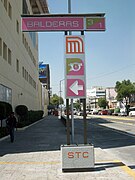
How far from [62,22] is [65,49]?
0.84 m

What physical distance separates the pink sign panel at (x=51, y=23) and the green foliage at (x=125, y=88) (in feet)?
240

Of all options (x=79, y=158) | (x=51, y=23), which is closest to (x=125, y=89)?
(x=51, y=23)

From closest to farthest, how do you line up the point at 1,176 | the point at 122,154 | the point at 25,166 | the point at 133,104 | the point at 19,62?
the point at 1,176 → the point at 25,166 → the point at 122,154 → the point at 19,62 → the point at 133,104

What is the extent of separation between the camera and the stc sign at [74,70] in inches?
348

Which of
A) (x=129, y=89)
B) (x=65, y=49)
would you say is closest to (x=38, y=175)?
(x=65, y=49)

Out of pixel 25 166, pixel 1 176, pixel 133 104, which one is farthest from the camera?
pixel 133 104

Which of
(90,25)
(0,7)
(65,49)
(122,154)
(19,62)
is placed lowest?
(122,154)

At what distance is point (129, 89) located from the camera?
80562 mm

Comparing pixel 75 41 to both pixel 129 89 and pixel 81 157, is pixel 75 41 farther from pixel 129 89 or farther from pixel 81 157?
pixel 129 89

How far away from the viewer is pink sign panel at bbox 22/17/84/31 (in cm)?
891

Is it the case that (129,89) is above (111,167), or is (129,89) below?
above

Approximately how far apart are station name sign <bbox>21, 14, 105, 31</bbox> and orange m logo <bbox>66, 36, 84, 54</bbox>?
0.98 feet

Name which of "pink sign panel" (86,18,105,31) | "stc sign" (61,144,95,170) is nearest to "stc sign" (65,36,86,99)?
"pink sign panel" (86,18,105,31)

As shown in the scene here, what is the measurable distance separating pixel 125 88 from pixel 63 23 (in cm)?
7382
